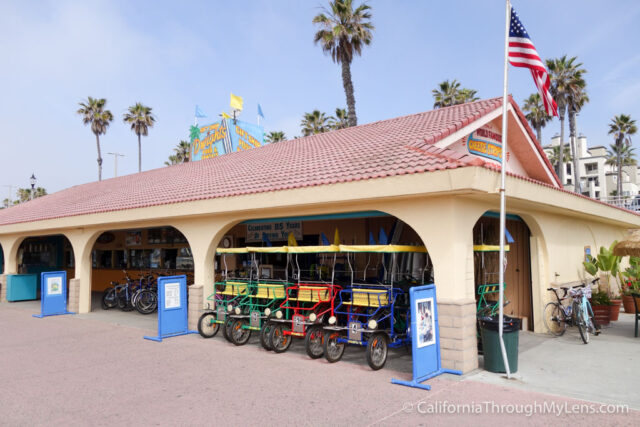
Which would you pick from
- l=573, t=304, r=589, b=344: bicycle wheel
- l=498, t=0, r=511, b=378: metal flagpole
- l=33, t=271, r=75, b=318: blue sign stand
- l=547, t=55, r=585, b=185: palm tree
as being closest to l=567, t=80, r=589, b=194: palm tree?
l=547, t=55, r=585, b=185: palm tree

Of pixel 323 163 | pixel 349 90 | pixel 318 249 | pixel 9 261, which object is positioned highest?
pixel 349 90

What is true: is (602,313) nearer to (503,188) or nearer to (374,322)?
(503,188)

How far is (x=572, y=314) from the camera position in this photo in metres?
10.0

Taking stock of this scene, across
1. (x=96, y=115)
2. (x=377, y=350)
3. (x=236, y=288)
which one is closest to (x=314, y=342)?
(x=377, y=350)

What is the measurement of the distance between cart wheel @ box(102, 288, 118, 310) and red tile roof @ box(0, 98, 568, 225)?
9.94 feet

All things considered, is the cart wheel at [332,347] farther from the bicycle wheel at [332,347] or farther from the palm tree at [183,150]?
the palm tree at [183,150]

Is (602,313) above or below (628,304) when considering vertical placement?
above

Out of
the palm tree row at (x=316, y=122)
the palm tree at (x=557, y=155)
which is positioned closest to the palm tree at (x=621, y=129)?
the palm tree at (x=557, y=155)

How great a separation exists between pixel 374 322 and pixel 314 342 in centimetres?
155

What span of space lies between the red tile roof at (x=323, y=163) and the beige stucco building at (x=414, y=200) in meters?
0.05

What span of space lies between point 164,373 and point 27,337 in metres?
5.84

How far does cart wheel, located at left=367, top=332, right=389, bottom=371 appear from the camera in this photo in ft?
25.1

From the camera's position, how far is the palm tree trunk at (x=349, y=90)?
87.4 feet

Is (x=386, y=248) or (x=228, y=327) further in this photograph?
(x=228, y=327)
